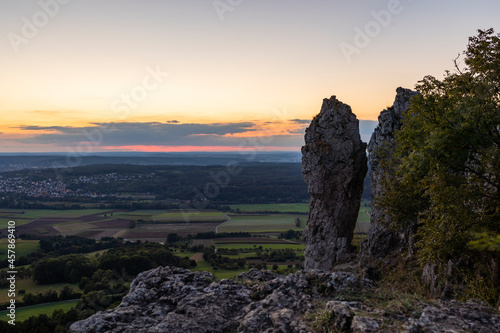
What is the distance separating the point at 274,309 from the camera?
30.9 ft

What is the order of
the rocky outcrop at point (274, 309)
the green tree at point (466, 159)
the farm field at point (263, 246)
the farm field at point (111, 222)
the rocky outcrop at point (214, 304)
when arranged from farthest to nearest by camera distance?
the farm field at point (111, 222) < the farm field at point (263, 246) < the green tree at point (466, 159) < the rocky outcrop at point (214, 304) < the rocky outcrop at point (274, 309)

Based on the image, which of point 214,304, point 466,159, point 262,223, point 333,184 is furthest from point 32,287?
point 262,223

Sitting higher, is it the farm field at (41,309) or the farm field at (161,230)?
the farm field at (41,309)

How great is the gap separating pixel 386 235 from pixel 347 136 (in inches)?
398

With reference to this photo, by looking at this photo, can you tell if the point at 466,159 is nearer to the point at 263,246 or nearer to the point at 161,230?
the point at 263,246

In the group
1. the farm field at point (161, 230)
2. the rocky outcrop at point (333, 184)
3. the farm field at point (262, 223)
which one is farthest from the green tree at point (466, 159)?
the farm field at point (262, 223)

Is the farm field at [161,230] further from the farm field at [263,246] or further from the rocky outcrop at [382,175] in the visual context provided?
the rocky outcrop at [382,175]

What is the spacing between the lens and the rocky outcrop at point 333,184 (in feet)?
103

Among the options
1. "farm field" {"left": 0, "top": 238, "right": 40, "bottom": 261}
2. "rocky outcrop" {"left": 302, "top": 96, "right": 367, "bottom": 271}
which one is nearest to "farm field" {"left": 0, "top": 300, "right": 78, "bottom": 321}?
"rocky outcrop" {"left": 302, "top": 96, "right": 367, "bottom": 271}

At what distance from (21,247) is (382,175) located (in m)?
80.5

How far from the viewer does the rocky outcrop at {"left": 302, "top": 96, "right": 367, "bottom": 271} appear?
103ft

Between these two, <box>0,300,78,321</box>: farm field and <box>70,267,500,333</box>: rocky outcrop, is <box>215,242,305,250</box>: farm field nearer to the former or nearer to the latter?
<box>0,300,78,321</box>: farm field

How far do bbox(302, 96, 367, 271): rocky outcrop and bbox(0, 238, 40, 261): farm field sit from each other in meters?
64.3

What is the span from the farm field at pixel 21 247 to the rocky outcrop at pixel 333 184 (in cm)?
6428
